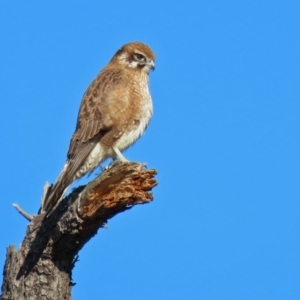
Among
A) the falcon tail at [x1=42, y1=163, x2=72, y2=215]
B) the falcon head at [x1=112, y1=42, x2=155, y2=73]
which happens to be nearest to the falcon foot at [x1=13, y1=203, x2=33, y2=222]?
the falcon tail at [x1=42, y1=163, x2=72, y2=215]

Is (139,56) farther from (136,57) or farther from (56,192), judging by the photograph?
(56,192)

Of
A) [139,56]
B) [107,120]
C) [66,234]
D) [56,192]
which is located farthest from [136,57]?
[66,234]

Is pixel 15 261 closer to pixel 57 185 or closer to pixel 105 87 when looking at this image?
pixel 57 185

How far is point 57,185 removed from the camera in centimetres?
594

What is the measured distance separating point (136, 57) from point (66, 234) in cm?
306

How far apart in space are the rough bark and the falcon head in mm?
2583

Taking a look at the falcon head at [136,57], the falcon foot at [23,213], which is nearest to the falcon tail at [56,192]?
the falcon foot at [23,213]

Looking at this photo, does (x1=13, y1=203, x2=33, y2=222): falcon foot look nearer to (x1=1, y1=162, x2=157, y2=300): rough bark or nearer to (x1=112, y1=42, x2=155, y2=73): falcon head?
(x1=1, y1=162, x2=157, y2=300): rough bark

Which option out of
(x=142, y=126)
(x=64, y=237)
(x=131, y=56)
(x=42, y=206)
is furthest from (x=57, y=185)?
(x=131, y=56)

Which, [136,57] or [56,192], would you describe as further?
[136,57]

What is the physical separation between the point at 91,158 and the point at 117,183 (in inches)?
64.1

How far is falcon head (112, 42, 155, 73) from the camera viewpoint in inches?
301

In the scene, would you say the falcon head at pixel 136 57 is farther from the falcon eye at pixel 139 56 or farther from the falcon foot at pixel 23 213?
the falcon foot at pixel 23 213

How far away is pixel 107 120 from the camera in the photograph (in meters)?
6.81
